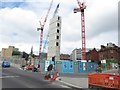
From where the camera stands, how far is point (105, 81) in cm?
1878

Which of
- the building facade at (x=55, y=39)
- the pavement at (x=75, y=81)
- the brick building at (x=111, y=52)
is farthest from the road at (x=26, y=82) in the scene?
the brick building at (x=111, y=52)

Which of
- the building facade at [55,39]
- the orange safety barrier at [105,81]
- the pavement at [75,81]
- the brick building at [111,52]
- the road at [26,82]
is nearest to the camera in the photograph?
the orange safety barrier at [105,81]

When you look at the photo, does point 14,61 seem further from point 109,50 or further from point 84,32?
point 109,50

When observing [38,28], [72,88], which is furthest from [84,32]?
[72,88]

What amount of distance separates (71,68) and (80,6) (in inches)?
1703

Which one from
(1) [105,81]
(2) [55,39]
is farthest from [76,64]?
(1) [105,81]

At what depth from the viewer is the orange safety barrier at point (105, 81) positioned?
1748 cm

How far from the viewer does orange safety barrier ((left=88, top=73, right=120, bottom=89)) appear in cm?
1748

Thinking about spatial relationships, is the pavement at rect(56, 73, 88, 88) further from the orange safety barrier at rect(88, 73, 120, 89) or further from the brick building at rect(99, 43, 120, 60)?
the brick building at rect(99, 43, 120, 60)

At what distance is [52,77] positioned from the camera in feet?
91.1

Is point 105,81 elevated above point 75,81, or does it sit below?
above

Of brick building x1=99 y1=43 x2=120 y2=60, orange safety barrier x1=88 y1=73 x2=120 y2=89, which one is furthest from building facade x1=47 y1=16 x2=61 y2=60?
orange safety barrier x1=88 y1=73 x2=120 y2=89

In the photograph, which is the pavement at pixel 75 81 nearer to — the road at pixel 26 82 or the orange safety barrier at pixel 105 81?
the orange safety barrier at pixel 105 81

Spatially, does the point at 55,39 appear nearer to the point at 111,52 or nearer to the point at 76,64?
the point at 76,64
